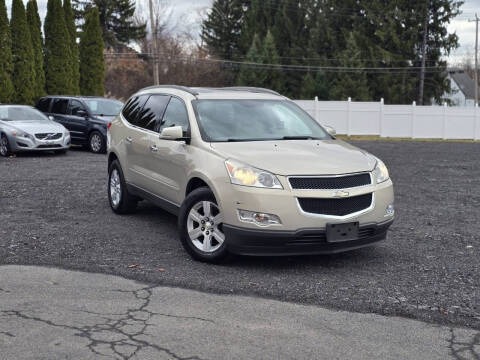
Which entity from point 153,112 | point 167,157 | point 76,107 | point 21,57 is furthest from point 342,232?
point 21,57

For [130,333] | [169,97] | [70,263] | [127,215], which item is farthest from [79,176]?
[130,333]

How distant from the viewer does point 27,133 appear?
17.0 m

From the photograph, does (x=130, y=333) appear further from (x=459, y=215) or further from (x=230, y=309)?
(x=459, y=215)

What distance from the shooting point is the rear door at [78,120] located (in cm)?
1902

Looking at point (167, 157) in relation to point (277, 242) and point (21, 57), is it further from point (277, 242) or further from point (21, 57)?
point (21, 57)

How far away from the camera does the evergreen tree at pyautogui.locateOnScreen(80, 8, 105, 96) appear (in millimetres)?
30078

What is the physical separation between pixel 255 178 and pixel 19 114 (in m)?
14.2

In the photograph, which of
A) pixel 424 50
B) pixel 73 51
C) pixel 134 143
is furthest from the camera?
pixel 424 50

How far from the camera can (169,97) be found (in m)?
7.59

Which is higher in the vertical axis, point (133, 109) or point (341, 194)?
point (133, 109)

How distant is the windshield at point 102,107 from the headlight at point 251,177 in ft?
45.8

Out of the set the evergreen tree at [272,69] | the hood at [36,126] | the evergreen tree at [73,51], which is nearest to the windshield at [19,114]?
the hood at [36,126]

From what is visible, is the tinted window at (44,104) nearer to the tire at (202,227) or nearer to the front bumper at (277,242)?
the tire at (202,227)

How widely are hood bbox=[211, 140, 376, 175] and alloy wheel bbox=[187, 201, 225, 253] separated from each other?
579mm
